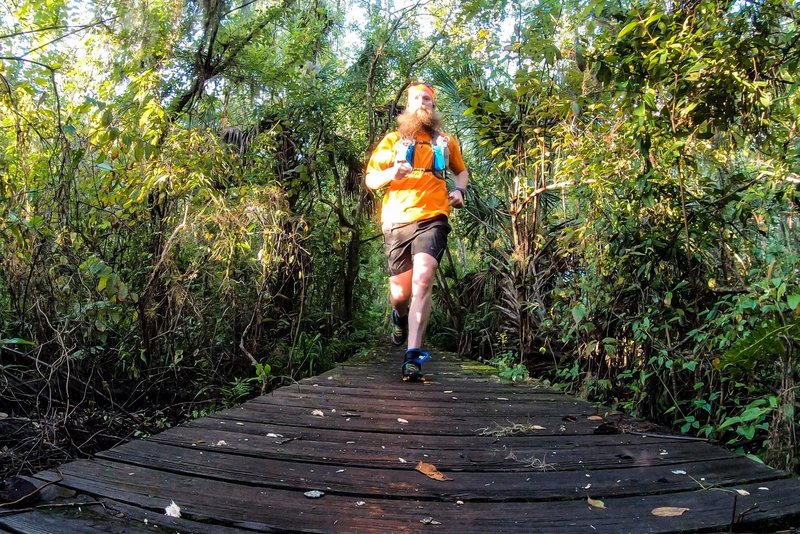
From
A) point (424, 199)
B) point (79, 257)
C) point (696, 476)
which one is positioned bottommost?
point (696, 476)

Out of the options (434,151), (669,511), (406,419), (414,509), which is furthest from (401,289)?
(669,511)

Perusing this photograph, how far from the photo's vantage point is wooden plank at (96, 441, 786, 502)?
1.49 metres

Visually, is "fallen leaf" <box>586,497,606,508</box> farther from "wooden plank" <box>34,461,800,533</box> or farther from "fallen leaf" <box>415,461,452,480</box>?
"fallen leaf" <box>415,461,452,480</box>

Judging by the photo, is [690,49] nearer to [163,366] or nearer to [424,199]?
[424,199]

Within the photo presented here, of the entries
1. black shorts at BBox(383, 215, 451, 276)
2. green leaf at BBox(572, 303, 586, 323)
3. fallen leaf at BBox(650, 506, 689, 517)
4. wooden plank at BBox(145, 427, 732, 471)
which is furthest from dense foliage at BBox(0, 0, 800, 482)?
fallen leaf at BBox(650, 506, 689, 517)

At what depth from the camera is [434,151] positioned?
11.6ft

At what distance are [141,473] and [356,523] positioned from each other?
2.33 feet

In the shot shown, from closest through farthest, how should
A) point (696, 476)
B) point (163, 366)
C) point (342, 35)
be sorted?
point (696, 476) < point (163, 366) < point (342, 35)

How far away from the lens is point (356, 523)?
4.15 ft

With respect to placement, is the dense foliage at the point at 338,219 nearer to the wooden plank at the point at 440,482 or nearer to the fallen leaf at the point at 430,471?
the wooden plank at the point at 440,482

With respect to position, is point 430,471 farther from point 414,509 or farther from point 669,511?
point 669,511

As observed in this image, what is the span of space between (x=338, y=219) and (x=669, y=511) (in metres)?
5.43

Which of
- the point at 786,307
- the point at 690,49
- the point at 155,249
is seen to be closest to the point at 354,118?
the point at 155,249

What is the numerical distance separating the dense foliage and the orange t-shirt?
0.83m
